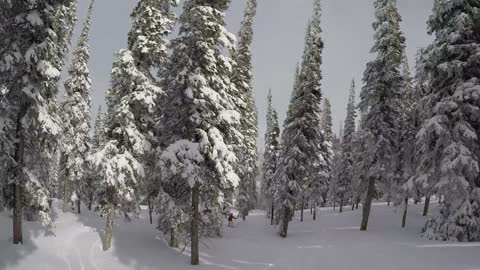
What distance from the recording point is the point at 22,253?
1905 cm

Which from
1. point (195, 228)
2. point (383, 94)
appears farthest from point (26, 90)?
point (383, 94)

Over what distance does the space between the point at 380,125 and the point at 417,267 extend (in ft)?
50.2

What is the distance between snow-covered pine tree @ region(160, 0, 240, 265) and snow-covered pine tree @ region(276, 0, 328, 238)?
15.7 m

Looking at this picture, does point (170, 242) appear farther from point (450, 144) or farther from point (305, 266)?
point (450, 144)

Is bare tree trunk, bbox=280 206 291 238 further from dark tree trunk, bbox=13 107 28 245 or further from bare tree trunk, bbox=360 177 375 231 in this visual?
dark tree trunk, bbox=13 107 28 245

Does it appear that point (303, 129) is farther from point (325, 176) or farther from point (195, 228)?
point (325, 176)

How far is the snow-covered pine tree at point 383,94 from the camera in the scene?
31578 millimetres

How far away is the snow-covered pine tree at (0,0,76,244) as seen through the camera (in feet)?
63.6

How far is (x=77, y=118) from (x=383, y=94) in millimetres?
28973

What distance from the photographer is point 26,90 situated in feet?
63.7

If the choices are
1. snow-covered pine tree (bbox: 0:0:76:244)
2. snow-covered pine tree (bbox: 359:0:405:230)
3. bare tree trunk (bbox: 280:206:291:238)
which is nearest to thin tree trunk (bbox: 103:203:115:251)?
snow-covered pine tree (bbox: 0:0:76:244)

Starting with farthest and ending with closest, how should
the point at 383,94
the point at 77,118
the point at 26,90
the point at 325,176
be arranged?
1. the point at 325,176
2. the point at 77,118
3. the point at 383,94
4. the point at 26,90

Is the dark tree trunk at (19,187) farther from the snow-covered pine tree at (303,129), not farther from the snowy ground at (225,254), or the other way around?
the snow-covered pine tree at (303,129)

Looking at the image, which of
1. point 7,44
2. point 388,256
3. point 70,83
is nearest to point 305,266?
point 388,256
